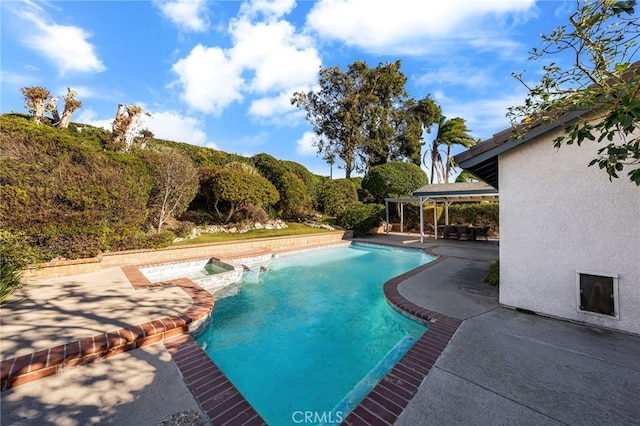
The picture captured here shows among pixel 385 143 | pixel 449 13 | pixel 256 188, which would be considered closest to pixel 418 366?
pixel 449 13

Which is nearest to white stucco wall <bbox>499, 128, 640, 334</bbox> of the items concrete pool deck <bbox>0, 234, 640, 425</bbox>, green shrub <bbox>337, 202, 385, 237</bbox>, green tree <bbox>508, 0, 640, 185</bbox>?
concrete pool deck <bbox>0, 234, 640, 425</bbox>

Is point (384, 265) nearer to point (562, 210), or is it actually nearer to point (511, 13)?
point (562, 210)

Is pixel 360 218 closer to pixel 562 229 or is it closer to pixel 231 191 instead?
pixel 231 191

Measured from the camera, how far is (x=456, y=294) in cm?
602

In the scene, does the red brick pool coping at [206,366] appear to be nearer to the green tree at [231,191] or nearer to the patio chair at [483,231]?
the green tree at [231,191]

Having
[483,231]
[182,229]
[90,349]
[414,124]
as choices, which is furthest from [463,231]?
[414,124]

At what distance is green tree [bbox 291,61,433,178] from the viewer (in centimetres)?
2814

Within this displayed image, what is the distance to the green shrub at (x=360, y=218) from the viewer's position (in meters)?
19.0

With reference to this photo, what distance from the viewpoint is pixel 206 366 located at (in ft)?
10.9

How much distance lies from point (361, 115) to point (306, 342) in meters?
27.9

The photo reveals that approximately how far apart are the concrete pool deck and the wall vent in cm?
33

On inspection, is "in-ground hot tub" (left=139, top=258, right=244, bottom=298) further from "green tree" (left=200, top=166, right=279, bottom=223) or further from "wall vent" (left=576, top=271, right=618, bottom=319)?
"wall vent" (left=576, top=271, right=618, bottom=319)

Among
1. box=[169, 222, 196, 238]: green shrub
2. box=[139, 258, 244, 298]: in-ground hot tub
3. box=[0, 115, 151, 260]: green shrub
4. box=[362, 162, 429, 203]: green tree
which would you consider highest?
box=[362, 162, 429, 203]: green tree

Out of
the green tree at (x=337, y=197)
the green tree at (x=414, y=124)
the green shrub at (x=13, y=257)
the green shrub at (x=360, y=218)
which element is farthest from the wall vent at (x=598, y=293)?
the green tree at (x=414, y=124)
